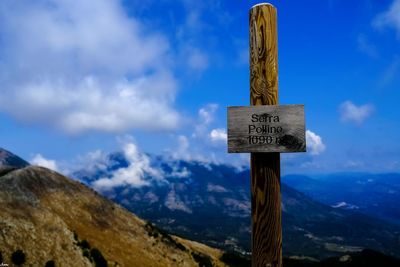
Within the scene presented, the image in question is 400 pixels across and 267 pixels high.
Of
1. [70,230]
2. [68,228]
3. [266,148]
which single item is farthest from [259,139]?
[68,228]

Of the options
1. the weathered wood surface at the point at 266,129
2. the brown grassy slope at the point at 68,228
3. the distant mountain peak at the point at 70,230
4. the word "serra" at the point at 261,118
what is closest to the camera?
the weathered wood surface at the point at 266,129

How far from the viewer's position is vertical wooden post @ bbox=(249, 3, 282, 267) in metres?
7.61

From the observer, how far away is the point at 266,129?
7.55m

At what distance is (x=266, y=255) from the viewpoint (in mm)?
7570

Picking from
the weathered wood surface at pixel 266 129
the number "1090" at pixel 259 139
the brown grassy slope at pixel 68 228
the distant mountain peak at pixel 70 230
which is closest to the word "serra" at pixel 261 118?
the weathered wood surface at pixel 266 129

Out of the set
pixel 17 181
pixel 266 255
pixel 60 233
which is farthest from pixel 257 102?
pixel 17 181

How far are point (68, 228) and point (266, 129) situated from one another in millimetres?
45947

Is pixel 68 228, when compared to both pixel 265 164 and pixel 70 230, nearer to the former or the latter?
pixel 70 230

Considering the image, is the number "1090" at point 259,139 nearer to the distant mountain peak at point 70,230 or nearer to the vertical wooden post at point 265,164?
the vertical wooden post at point 265,164

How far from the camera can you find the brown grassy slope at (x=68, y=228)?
1709 inches

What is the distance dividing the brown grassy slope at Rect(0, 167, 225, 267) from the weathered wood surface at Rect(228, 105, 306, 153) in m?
37.6

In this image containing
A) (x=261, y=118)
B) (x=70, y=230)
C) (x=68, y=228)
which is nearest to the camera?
(x=261, y=118)

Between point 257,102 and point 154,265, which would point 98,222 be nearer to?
point 154,265

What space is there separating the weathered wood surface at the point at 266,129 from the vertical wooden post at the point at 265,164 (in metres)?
0.26
